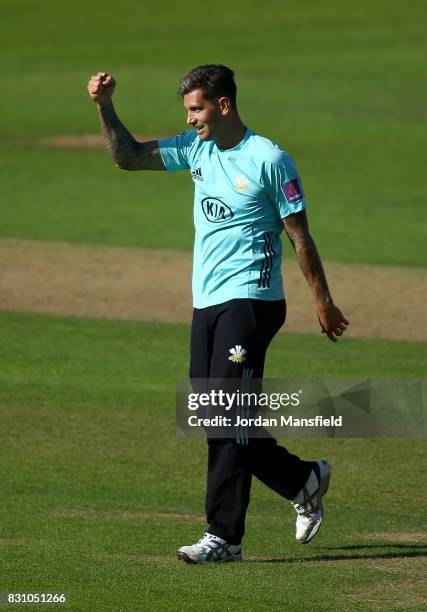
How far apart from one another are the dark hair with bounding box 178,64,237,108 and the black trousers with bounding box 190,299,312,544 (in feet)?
3.34

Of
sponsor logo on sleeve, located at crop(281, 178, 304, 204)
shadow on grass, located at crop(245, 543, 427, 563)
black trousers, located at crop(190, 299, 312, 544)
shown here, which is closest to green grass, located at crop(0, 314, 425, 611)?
shadow on grass, located at crop(245, 543, 427, 563)

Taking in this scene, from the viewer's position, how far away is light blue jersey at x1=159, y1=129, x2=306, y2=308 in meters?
7.06

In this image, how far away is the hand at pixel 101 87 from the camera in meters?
7.47

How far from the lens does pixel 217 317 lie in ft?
23.5

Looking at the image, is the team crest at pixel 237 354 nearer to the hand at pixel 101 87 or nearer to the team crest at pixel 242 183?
the team crest at pixel 242 183

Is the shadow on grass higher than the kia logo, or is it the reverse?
the kia logo

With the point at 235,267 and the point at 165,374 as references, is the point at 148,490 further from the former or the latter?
the point at 165,374

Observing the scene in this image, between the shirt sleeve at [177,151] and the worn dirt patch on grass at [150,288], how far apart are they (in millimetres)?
6353

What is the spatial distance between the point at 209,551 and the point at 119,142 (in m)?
2.13

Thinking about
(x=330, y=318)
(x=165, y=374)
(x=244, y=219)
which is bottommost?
(x=330, y=318)

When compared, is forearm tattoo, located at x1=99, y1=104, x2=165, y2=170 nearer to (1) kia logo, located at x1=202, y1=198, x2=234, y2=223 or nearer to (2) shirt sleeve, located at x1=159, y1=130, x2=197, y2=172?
(2) shirt sleeve, located at x1=159, y1=130, x2=197, y2=172

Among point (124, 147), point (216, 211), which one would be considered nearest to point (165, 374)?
point (124, 147)

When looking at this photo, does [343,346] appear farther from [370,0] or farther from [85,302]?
[370,0]

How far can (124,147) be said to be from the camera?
7.59 m
